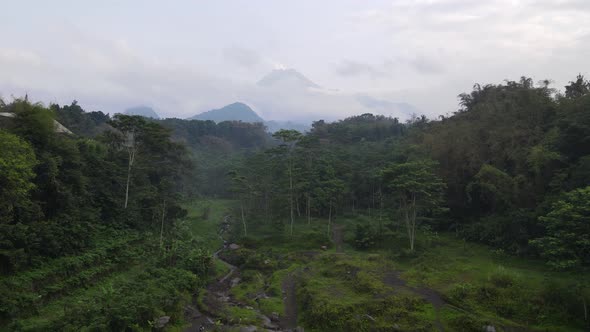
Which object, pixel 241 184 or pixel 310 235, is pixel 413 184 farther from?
pixel 241 184

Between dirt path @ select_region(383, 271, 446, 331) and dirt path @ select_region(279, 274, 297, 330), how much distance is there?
602 centimetres

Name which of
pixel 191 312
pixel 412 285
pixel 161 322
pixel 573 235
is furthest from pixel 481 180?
pixel 161 322

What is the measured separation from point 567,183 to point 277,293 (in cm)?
2123

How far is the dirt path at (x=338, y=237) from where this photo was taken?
116ft

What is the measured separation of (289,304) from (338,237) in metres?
16.3

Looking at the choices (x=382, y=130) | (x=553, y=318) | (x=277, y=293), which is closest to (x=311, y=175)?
(x=277, y=293)

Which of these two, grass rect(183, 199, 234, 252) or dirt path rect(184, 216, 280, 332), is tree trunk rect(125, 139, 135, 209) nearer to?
grass rect(183, 199, 234, 252)

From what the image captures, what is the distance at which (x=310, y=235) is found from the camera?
3747 centimetres

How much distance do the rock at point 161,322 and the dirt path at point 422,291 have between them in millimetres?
13081

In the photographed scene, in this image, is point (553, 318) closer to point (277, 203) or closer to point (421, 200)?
point (421, 200)

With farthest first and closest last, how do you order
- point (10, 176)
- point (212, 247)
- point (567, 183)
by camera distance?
point (212, 247)
point (567, 183)
point (10, 176)

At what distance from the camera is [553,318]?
59.4 feet

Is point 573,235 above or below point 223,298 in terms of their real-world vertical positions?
above

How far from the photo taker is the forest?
18609 millimetres
